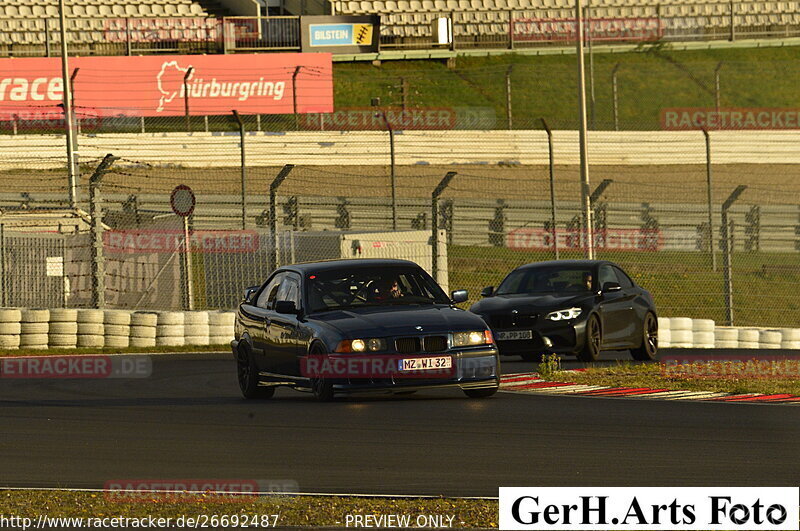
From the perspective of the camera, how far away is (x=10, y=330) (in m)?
21.3

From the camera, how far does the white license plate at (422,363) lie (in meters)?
12.6

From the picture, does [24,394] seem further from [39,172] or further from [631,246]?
[39,172]

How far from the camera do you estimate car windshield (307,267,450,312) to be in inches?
540

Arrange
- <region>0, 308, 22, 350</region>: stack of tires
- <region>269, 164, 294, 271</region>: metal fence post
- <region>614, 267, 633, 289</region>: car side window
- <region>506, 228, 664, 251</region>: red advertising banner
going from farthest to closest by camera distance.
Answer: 1. <region>506, 228, 664, 251</region>: red advertising banner
2. <region>269, 164, 294, 271</region>: metal fence post
3. <region>0, 308, 22, 350</region>: stack of tires
4. <region>614, 267, 633, 289</region>: car side window

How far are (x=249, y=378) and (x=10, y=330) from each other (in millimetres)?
8178

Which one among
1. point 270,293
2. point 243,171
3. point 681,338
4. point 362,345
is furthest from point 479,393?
point 243,171

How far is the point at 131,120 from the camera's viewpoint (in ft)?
120

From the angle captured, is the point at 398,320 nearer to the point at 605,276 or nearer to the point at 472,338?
the point at 472,338

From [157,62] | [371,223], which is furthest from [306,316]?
[157,62]

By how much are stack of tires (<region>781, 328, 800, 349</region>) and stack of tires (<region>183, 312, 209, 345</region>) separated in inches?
360

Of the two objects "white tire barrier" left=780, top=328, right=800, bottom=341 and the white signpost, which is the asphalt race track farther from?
"white tire barrier" left=780, top=328, right=800, bottom=341

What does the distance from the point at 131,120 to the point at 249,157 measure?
318 cm

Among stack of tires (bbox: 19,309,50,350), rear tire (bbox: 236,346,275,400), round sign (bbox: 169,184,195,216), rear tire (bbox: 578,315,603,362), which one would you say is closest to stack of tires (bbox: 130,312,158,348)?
stack of tires (bbox: 19,309,50,350)

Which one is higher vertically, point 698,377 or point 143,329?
point 143,329
